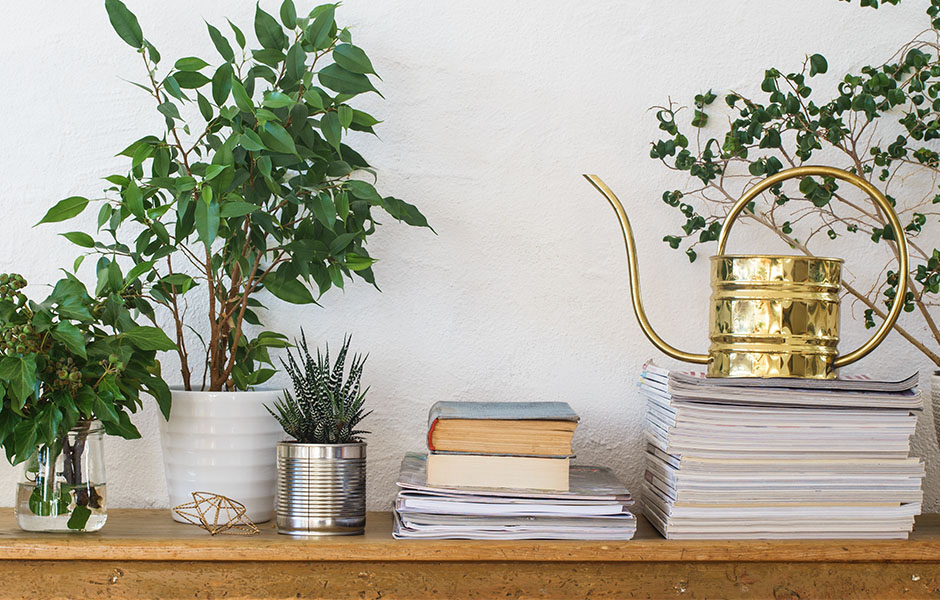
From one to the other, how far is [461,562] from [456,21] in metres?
0.77

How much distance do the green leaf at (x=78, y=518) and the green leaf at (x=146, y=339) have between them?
7.6 inches

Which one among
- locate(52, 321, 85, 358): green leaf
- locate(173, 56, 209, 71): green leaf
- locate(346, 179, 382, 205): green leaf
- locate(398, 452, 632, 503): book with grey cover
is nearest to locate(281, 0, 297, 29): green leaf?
locate(173, 56, 209, 71): green leaf

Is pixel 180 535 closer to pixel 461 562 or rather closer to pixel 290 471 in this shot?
pixel 290 471

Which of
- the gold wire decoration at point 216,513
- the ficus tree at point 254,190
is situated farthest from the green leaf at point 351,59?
the gold wire decoration at point 216,513

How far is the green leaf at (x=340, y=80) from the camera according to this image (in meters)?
1.08

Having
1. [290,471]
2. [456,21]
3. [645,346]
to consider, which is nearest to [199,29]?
[456,21]

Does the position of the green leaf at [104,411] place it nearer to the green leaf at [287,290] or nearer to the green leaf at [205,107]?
the green leaf at [287,290]

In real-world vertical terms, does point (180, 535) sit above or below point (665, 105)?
below

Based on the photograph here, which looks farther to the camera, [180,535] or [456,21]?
[456,21]

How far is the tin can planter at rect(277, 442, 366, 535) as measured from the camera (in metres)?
0.96

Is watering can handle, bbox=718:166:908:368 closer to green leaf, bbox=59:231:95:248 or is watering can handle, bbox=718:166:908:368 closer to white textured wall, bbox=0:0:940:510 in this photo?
white textured wall, bbox=0:0:940:510

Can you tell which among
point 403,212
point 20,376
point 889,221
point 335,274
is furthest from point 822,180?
point 20,376

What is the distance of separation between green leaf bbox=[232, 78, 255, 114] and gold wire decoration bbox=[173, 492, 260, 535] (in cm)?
46

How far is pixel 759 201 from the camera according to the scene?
124cm
